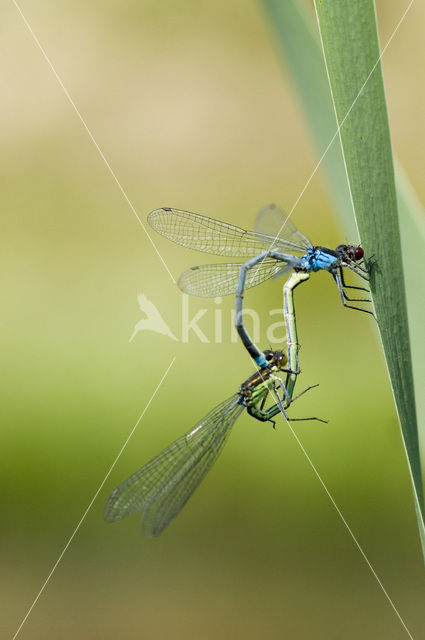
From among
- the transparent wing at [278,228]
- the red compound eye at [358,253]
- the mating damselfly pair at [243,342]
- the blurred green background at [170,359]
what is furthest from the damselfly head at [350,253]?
the blurred green background at [170,359]

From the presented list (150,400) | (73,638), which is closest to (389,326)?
(150,400)

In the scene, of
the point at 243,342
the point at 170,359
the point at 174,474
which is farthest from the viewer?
the point at 170,359

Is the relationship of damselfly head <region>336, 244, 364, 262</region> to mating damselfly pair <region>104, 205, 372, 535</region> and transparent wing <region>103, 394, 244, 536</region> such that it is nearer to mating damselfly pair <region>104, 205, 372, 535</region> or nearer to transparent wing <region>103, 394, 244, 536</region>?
mating damselfly pair <region>104, 205, 372, 535</region>

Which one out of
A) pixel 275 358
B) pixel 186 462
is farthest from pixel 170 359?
pixel 275 358

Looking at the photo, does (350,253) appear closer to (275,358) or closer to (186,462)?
(275,358)

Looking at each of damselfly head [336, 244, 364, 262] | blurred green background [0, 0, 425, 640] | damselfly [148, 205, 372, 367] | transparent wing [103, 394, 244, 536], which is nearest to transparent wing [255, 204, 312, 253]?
damselfly [148, 205, 372, 367]

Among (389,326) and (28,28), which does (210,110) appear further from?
(389,326)

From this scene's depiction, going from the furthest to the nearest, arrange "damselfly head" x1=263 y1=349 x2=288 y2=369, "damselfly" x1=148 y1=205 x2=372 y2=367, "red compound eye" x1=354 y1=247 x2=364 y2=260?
"damselfly head" x1=263 y1=349 x2=288 y2=369
"damselfly" x1=148 y1=205 x2=372 y2=367
"red compound eye" x1=354 y1=247 x2=364 y2=260
